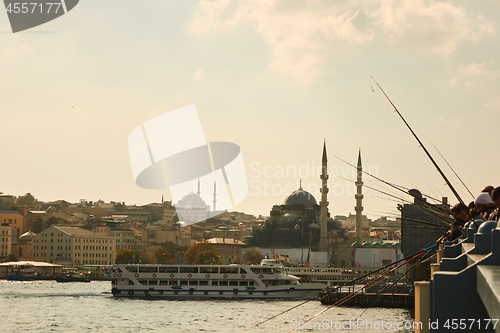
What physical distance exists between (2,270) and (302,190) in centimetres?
4023

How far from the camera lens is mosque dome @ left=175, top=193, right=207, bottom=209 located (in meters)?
149

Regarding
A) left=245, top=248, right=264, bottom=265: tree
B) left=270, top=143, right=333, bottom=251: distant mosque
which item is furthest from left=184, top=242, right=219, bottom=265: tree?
left=270, top=143, right=333, bottom=251: distant mosque

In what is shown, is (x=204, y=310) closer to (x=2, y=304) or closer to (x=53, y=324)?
(x=53, y=324)

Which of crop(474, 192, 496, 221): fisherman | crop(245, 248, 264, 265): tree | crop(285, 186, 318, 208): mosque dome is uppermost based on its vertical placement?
crop(285, 186, 318, 208): mosque dome

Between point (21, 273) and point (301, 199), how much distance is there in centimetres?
3661

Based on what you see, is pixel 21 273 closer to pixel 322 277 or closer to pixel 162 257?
pixel 162 257

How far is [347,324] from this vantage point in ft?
89.8

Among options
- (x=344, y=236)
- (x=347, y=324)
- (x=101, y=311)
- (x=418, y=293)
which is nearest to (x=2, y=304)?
(x=101, y=311)

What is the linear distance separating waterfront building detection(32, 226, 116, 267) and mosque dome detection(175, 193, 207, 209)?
47.0 metres

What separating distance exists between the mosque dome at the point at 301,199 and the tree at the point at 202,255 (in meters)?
14.0

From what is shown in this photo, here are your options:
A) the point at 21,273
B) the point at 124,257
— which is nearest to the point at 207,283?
the point at 21,273

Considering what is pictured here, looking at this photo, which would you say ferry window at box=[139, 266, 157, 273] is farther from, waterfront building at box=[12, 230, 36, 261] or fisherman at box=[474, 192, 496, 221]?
waterfront building at box=[12, 230, 36, 261]

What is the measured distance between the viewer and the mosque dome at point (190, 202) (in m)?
149

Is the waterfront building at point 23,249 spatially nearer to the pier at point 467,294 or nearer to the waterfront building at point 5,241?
the waterfront building at point 5,241
